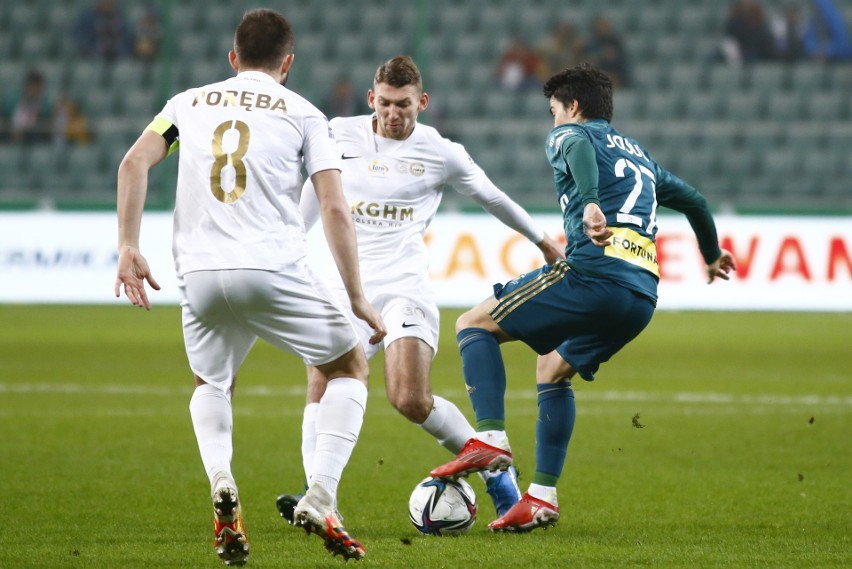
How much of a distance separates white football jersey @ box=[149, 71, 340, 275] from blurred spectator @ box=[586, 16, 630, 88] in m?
14.4

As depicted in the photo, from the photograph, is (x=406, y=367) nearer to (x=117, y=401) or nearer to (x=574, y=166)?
(x=574, y=166)

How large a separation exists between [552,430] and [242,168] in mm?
1735

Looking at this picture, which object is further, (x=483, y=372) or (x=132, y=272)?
(x=483, y=372)

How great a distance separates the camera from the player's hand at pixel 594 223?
462 cm

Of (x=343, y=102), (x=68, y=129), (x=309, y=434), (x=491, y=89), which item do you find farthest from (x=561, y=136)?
(x=491, y=89)

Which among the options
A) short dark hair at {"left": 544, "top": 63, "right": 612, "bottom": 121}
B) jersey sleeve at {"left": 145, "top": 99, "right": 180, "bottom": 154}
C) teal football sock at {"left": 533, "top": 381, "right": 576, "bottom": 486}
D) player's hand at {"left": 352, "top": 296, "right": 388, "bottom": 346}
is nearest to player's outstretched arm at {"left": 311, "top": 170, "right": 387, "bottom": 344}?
player's hand at {"left": 352, "top": 296, "right": 388, "bottom": 346}

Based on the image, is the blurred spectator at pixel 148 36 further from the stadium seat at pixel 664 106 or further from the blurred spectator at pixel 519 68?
the stadium seat at pixel 664 106

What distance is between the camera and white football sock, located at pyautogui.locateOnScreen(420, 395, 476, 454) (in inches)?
216

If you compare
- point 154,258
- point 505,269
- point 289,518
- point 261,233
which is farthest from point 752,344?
point 261,233

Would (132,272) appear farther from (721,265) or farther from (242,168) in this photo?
(721,265)

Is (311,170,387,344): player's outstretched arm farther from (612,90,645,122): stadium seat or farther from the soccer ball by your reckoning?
(612,90,645,122): stadium seat

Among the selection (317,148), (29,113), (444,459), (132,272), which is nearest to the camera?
(132,272)

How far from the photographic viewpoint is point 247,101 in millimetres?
4324

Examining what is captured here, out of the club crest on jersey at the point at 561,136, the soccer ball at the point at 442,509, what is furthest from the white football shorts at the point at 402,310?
the club crest on jersey at the point at 561,136
